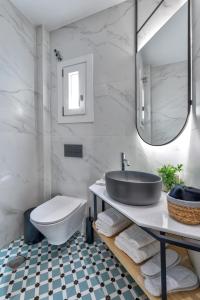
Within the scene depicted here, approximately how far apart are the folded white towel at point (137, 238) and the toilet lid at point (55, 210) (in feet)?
1.79

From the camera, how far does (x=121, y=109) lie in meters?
1.57

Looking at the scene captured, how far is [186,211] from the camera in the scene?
2.61 ft

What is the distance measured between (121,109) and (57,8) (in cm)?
118

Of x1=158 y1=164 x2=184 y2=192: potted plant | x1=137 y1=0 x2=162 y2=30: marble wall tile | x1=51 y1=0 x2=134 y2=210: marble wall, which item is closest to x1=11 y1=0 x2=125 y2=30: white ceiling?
Answer: x1=51 y1=0 x2=134 y2=210: marble wall

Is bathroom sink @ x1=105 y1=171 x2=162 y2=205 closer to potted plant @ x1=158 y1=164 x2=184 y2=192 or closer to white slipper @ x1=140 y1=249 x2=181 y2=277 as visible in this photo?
potted plant @ x1=158 y1=164 x2=184 y2=192

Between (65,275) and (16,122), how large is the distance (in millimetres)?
1453

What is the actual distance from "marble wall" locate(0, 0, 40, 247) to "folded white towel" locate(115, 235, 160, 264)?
1.15 meters

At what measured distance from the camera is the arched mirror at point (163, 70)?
45.7 inches

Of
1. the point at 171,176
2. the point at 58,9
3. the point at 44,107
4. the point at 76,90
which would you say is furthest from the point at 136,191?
the point at 58,9

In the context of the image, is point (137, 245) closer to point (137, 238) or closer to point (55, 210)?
point (137, 238)

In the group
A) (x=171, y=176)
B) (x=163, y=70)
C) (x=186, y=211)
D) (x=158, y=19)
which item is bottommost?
(x=186, y=211)

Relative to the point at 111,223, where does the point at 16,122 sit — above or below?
above

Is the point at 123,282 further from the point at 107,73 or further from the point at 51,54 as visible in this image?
the point at 51,54

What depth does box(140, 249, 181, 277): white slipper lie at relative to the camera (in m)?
0.96
